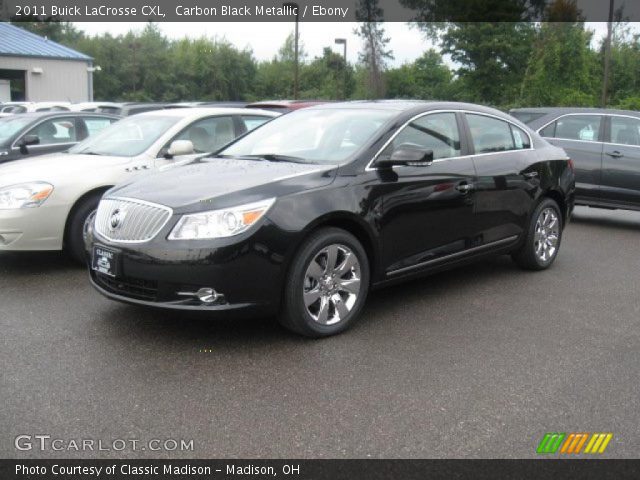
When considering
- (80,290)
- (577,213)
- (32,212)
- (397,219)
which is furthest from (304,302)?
(577,213)

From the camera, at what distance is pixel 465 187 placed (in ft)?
18.5

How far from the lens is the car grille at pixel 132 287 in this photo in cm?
434

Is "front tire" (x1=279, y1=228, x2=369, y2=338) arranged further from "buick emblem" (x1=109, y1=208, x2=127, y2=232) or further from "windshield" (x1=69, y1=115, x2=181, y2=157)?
"windshield" (x1=69, y1=115, x2=181, y2=157)

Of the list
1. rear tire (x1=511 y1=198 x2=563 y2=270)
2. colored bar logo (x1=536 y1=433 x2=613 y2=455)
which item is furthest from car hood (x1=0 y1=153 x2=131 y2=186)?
colored bar logo (x1=536 y1=433 x2=613 y2=455)

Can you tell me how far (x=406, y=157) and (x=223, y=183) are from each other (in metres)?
1.31

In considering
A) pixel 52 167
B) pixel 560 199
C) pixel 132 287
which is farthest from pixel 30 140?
pixel 560 199

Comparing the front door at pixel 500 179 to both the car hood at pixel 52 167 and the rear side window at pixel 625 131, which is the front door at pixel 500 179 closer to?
the car hood at pixel 52 167

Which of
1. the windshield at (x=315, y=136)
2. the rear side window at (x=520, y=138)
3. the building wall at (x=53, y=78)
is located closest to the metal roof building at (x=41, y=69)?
the building wall at (x=53, y=78)

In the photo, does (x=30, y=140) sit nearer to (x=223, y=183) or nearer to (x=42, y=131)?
(x=42, y=131)

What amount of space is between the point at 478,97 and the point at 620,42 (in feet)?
48.1

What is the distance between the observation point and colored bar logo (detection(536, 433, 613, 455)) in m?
3.21

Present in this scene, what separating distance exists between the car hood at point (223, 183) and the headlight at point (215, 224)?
7 cm

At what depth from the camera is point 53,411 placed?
3471 millimetres

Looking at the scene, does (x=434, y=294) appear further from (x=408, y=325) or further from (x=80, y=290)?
(x=80, y=290)
